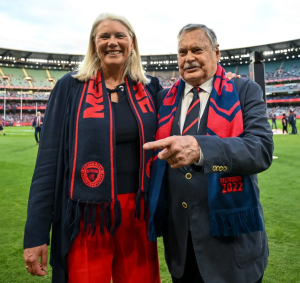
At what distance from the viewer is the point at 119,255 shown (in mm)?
1730

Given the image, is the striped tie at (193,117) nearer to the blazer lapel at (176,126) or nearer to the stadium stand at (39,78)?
the blazer lapel at (176,126)

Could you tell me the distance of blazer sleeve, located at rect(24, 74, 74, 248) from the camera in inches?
60.3

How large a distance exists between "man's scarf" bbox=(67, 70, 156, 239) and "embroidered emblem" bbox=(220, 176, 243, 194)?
556mm

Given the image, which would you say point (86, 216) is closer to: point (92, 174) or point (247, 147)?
point (92, 174)

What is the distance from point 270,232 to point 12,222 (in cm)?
362

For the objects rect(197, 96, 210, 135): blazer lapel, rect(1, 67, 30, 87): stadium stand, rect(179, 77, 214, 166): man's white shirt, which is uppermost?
rect(1, 67, 30, 87): stadium stand

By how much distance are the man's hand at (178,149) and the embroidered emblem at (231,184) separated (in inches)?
11.4

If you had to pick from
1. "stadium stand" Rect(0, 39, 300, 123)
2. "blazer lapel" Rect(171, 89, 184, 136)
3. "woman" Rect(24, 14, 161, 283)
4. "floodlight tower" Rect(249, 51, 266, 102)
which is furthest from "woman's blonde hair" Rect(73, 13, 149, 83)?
"stadium stand" Rect(0, 39, 300, 123)

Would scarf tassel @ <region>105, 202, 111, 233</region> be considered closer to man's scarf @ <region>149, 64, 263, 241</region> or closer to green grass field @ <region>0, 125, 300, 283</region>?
man's scarf @ <region>149, 64, 263, 241</region>

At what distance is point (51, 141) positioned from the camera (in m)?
1.60

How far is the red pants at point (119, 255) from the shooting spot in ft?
5.26

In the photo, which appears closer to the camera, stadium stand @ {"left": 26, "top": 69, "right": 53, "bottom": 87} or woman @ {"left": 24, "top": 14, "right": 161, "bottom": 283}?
woman @ {"left": 24, "top": 14, "right": 161, "bottom": 283}

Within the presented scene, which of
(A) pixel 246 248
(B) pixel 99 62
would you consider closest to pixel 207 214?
(A) pixel 246 248

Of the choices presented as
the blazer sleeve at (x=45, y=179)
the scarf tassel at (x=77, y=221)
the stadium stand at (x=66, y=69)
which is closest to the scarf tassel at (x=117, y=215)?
the scarf tassel at (x=77, y=221)
